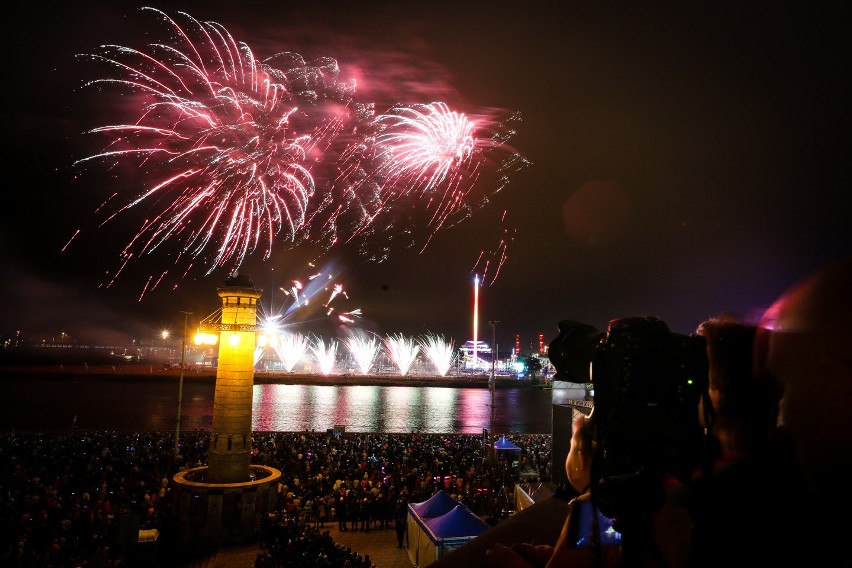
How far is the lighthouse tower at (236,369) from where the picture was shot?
1598 cm

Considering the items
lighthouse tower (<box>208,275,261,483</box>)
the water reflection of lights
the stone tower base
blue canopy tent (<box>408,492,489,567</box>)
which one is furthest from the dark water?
blue canopy tent (<box>408,492,489,567</box>)

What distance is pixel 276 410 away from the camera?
230 ft

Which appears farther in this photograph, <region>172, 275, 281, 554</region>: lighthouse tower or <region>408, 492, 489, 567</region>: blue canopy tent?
<region>172, 275, 281, 554</region>: lighthouse tower

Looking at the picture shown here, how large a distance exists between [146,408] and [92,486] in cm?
6246

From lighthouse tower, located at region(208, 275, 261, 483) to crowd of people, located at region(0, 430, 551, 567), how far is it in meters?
2.04

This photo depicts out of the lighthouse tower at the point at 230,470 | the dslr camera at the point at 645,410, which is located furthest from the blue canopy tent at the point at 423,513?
the dslr camera at the point at 645,410

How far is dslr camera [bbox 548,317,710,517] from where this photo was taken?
147 cm

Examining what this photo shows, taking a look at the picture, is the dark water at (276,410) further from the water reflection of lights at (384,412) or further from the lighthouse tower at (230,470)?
the lighthouse tower at (230,470)

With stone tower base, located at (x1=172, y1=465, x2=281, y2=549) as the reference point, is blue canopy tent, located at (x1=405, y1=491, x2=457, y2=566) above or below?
above

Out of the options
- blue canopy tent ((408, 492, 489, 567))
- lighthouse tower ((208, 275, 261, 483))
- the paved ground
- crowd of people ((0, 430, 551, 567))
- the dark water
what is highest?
lighthouse tower ((208, 275, 261, 483))

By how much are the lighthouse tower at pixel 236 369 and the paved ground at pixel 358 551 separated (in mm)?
2505

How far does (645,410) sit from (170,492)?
16.9m

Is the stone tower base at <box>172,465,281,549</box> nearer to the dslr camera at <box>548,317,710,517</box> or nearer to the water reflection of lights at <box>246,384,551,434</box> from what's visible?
the dslr camera at <box>548,317,710,517</box>

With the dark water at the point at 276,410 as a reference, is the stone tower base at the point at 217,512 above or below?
above
